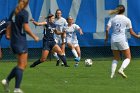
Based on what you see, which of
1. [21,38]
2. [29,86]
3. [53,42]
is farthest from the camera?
[53,42]

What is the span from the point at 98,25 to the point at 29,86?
39.1ft

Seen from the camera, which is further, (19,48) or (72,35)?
(72,35)

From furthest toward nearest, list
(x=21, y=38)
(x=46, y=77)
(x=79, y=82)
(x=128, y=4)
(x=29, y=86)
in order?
(x=128, y=4)
(x=46, y=77)
(x=79, y=82)
(x=29, y=86)
(x=21, y=38)

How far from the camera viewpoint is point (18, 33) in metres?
10.9

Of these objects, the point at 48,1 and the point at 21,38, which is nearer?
the point at 21,38

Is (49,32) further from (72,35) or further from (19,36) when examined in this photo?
(19,36)

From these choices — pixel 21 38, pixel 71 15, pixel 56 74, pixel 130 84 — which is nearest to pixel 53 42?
pixel 56 74

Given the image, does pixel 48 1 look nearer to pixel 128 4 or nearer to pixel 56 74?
pixel 128 4

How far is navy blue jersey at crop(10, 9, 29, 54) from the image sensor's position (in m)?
10.8

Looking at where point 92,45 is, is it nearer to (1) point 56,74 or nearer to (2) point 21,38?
(1) point 56,74

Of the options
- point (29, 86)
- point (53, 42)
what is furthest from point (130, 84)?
point (53, 42)

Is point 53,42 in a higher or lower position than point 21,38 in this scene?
lower

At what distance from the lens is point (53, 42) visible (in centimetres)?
1930

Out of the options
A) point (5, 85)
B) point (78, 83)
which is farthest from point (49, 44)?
point (5, 85)
